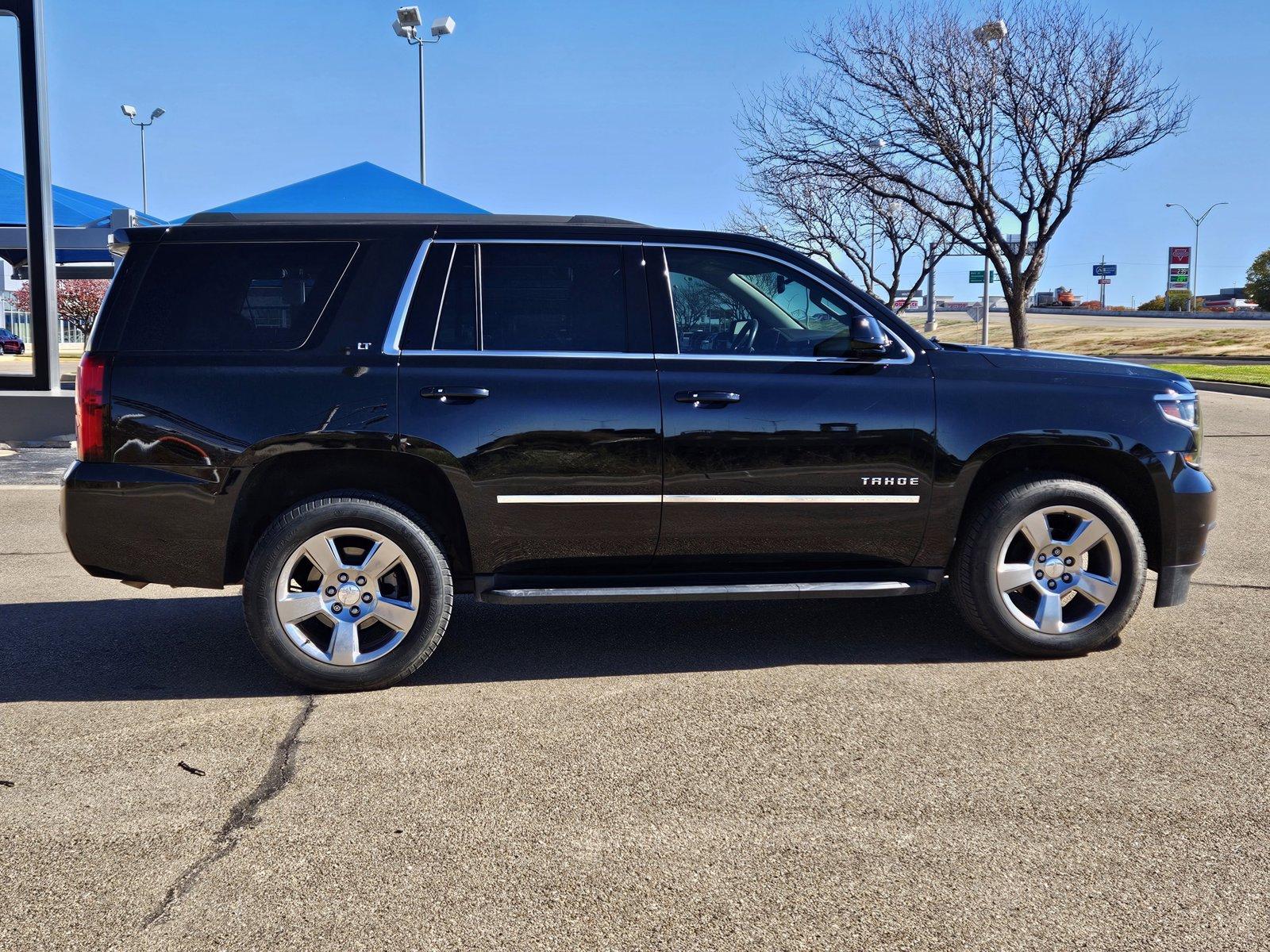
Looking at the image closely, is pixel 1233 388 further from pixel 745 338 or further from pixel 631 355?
pixel 631 355

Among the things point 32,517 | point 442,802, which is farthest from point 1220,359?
point 442,802

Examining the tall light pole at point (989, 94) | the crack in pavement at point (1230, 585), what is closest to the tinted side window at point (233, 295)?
the crack in pavement at point (1230, 585)

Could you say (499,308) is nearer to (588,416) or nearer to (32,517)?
(588,416)

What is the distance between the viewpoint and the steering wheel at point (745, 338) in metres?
5.07

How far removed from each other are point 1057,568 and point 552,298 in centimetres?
244

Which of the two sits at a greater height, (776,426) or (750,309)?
(750,309)

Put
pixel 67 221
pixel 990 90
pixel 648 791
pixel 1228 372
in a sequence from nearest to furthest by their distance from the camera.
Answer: pixel 648 791 < pixel 67 221 < pixel 990 90 < pixel 1228 372

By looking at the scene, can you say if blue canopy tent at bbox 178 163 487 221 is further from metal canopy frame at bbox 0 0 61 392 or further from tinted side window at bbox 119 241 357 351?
tinted side window at bbox 119 241 357 351

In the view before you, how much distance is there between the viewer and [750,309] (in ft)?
16.9

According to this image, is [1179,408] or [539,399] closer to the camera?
[539,399]

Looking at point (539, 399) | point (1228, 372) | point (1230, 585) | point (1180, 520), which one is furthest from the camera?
point (1228, 372)

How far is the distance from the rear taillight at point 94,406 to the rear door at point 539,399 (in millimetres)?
1155

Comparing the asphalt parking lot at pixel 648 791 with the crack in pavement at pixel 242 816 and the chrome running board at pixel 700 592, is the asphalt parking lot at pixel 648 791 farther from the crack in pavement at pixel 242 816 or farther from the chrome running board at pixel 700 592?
the chrome running board at pixel 700 592

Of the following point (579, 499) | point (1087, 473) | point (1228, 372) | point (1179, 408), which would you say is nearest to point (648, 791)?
point (579, 499)
